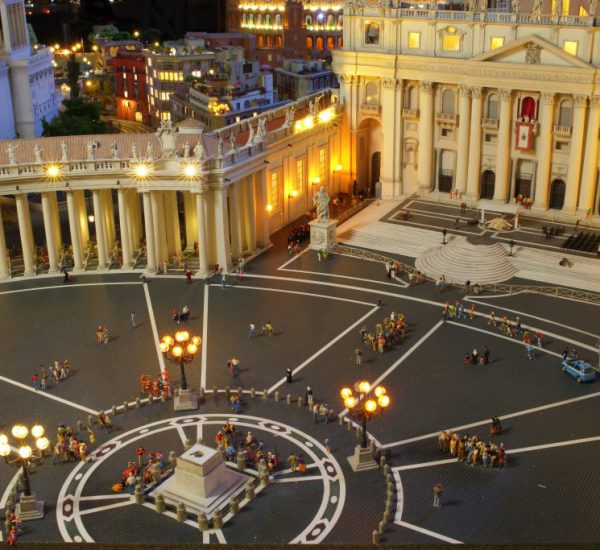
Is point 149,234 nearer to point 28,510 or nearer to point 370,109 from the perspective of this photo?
point 370,109

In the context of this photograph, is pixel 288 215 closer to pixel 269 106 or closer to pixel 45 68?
pixel 269 106

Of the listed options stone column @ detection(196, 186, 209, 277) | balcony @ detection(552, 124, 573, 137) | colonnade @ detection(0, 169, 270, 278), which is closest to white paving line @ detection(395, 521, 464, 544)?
stone column @ detection(196, 186, 209, 277)

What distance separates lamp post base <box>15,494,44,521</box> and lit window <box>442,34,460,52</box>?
5418 cm

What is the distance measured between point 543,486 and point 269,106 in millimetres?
83358

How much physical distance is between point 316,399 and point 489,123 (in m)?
38.0

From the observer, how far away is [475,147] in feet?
256

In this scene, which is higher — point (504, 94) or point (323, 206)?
point (504, 94)

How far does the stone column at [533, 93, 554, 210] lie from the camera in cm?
7312

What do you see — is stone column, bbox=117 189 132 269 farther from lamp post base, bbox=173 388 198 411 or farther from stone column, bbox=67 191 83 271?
lamp post base, bbox=173 388 198 411

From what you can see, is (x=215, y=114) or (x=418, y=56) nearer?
(x=418, y=56)

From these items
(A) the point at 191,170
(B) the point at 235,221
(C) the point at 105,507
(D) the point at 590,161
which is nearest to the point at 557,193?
(D) the point at 590,161

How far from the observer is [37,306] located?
61.2 m

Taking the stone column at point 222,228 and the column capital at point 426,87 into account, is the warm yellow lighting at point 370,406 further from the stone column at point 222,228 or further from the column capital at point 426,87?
the column capital at point 426,87

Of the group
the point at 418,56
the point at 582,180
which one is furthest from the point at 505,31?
the point at 582,180
